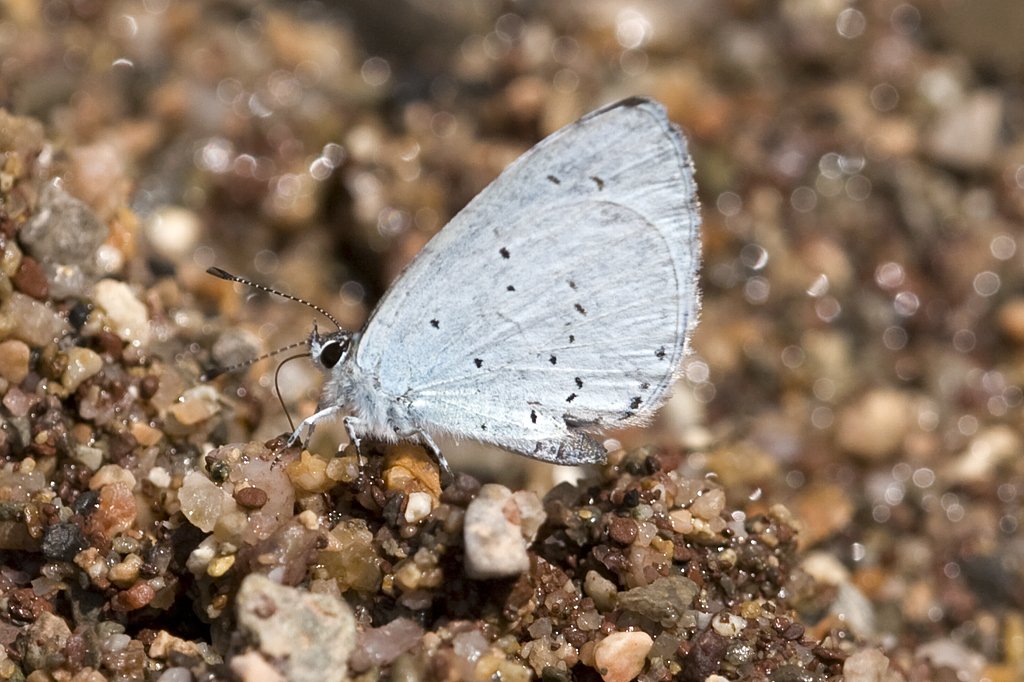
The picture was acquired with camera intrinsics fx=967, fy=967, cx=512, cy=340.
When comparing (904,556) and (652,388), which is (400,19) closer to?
(652,388)

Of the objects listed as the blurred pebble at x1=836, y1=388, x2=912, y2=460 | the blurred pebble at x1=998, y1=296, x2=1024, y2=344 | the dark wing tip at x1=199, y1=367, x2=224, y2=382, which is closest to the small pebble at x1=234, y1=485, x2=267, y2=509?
the dark wing tip at x1=199, y1=367, x2=224, y2=382

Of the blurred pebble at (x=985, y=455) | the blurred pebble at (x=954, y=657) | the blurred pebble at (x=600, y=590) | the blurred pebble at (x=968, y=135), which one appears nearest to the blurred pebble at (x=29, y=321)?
the blurred pebble at (x=600, y=590)

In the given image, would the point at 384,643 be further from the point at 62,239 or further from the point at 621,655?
the point at 62,239

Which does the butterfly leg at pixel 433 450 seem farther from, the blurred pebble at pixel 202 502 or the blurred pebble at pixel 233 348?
the blurred pebble at pixel 233 348

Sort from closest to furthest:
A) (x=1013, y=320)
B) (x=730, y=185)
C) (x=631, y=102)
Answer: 1. (x=631, y=102)
2. (x=1013, y=320)
3. (x=730, y=185)

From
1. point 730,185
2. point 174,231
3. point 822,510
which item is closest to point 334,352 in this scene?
point 174,231
